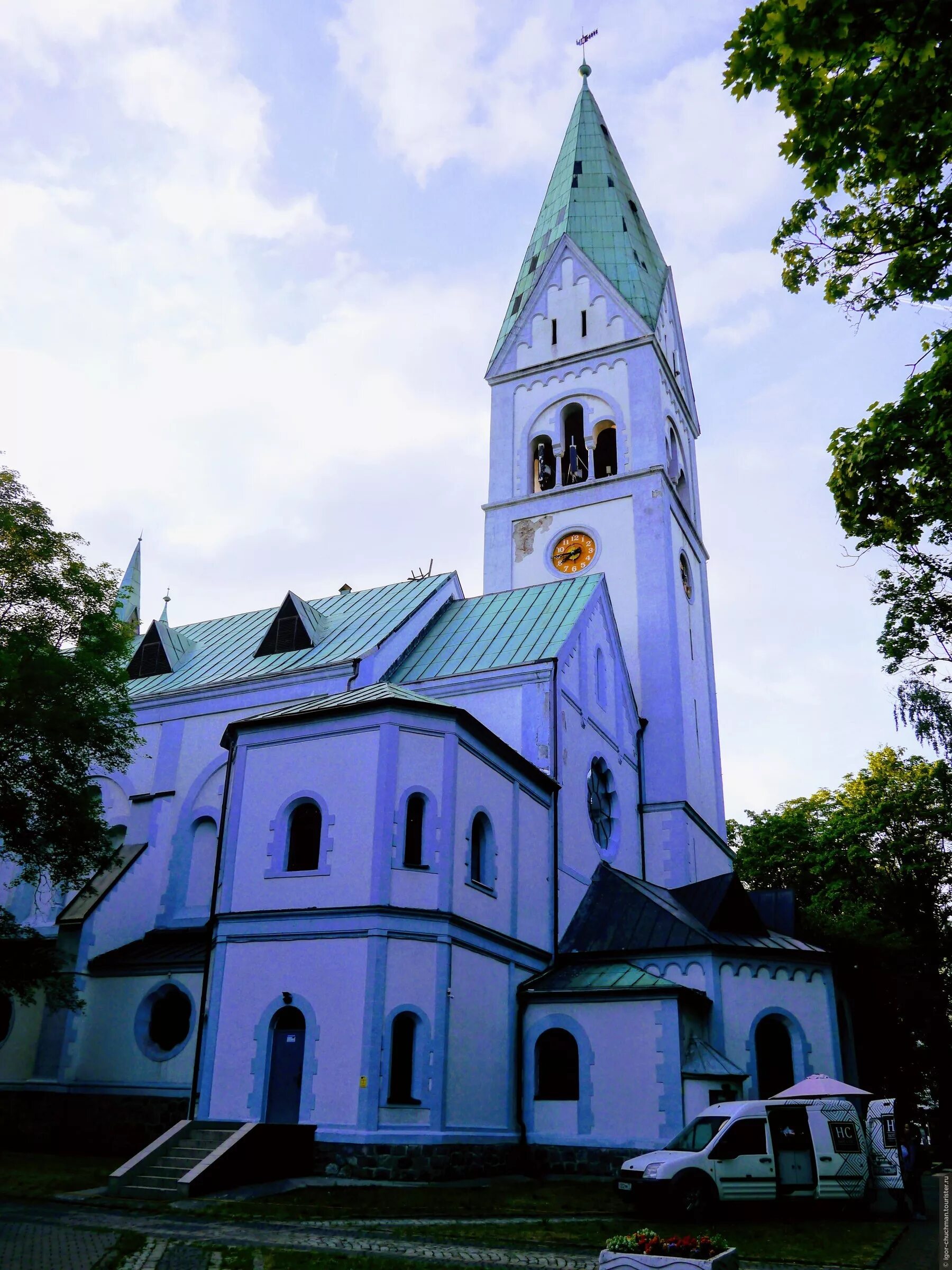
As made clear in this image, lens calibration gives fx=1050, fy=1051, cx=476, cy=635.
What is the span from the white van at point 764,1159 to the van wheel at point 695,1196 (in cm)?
1

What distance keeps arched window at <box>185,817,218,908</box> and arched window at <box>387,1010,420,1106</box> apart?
879 centimetres

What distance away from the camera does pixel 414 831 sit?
20.3 metres

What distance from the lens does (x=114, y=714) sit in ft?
74.1

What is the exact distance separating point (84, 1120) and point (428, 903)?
407 inches

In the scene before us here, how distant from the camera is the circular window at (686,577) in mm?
37188

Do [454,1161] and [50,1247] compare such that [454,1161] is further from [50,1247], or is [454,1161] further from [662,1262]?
[662,1262]

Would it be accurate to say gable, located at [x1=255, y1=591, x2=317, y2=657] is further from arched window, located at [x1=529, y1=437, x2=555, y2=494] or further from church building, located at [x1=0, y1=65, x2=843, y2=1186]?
arched window, located at [x1=529, y1=437, x2=555, y2=494]

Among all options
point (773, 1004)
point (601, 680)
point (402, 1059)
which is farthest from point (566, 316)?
point (402, 1059)

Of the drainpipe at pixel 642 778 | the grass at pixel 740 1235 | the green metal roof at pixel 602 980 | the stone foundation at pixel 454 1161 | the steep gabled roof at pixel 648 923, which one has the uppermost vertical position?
the drainpipe at pixel 642 778

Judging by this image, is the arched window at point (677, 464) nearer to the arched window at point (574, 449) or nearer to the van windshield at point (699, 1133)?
the arched window at point (574, 449)

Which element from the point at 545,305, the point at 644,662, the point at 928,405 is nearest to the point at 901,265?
the point at 928,405

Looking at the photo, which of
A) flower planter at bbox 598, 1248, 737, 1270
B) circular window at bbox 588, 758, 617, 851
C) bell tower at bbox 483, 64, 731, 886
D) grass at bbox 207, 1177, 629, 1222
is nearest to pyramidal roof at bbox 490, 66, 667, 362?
bell tower at bbox 483, 64, 731, 886

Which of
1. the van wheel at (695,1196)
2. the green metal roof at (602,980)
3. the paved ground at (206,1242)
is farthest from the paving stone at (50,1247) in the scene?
the green metal roof at (602,980)

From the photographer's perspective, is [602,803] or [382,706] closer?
[382,706]
